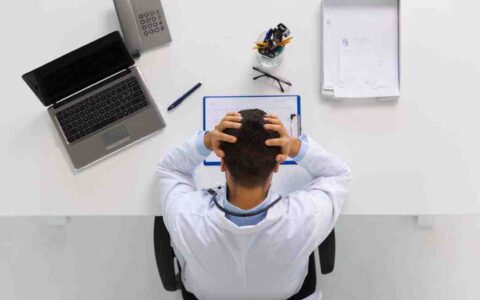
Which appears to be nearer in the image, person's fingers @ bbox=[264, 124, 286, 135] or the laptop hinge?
person's fingers @ bbox=[264, 124, 286, 135]

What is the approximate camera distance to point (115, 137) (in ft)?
3.98

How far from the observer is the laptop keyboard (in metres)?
1.21

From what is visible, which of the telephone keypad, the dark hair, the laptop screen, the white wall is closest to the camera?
the dark hair

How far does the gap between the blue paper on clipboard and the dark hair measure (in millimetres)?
286

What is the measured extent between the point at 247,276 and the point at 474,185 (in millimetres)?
679

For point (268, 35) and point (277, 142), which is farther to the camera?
point (268, 35)

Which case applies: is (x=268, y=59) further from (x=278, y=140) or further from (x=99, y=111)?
(x=99, y=111)

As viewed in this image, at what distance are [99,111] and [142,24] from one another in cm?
29

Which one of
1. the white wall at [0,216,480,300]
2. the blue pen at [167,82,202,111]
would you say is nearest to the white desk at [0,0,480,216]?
the blue pen at [167,82,202,111]

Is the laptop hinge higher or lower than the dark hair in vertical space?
higher

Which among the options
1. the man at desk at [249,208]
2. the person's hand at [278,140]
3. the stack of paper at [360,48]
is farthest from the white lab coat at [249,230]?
the stack of paper at [360,48]

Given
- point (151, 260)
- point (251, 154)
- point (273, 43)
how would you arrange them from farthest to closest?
point (151, 260) < point (273, 43) < point (251, 154)

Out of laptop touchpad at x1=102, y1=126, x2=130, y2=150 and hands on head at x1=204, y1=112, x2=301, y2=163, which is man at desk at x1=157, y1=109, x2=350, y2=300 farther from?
laptop touchpad at x1=102, y1=126, x2=130, y2=150

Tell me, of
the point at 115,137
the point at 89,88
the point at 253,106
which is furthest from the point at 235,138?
the point at 89,88
